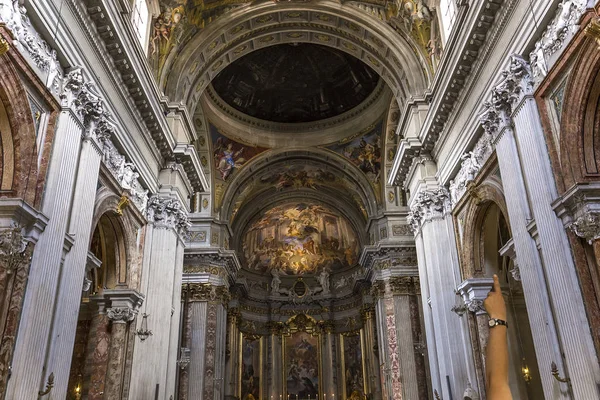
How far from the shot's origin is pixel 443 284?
1258 cm

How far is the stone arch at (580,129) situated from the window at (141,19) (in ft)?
31.0

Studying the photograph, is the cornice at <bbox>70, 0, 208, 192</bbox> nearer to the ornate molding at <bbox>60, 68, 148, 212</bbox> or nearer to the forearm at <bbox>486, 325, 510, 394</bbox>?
the ornate molding at <bbox>60, 68, 148, 212</bbox>

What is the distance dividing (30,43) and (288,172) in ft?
61.4

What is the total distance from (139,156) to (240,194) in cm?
1282

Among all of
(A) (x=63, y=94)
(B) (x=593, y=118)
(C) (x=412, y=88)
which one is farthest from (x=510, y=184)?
(A) (x=63, y=94)

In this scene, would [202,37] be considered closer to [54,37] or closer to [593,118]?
[54,37]

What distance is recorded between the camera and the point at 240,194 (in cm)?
2492

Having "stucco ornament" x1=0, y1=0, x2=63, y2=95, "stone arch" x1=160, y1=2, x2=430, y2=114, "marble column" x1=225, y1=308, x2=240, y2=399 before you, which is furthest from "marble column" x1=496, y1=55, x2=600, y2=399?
"marble column" x1=225, y1=308, x2=240, y2=399

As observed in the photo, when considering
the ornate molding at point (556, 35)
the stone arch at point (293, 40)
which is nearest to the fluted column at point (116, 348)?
the stone arch at point (293, 40)

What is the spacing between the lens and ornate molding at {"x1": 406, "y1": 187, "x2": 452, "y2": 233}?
42.7ft

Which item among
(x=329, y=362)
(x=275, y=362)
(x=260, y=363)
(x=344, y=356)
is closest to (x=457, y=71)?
(x=344, y=356)

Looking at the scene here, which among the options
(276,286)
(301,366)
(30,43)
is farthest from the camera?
(276,286)

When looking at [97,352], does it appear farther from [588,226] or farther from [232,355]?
[232,355]

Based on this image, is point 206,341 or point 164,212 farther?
point 206,341
